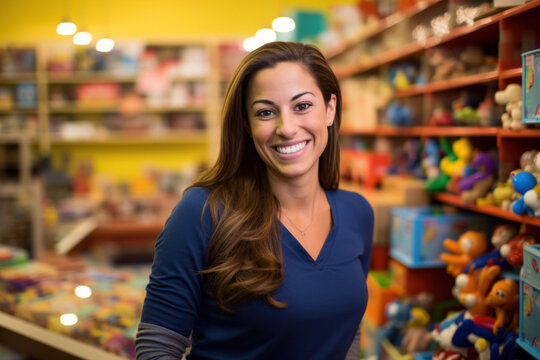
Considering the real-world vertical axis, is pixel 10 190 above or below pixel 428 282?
above

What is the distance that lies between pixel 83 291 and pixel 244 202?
5.32 feet

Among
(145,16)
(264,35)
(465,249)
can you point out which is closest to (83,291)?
(465,249)

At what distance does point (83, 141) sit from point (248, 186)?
6.36 m

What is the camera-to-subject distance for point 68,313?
2.51 meters

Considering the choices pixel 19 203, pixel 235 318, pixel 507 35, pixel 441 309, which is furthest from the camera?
pixel 19 203

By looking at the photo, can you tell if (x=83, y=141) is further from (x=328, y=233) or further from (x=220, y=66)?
(x=328, y=233)

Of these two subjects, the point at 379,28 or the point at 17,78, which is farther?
the point at 17,78

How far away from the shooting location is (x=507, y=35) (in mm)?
2127

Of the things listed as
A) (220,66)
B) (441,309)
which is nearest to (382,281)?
(441,309)

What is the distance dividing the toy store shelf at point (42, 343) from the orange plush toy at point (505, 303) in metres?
1.43

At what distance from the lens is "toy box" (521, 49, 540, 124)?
1.74 meters

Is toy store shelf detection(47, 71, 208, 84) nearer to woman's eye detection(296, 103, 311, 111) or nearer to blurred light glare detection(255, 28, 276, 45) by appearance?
blurred light glare detection(255, 28, 276, 45)

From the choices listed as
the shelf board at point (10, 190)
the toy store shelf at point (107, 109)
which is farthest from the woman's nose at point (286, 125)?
the toy store shelf at point (107, 109)

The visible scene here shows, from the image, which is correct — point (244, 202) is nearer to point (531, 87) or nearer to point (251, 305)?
point (251, 305)
